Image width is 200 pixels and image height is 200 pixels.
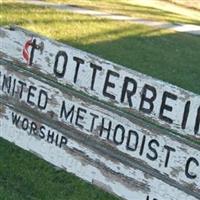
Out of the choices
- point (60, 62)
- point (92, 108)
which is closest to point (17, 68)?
point (60, 62)

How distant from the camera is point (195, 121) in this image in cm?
A: 366

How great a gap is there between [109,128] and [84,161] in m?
0.37

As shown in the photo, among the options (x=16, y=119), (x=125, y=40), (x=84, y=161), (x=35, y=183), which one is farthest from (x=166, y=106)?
(x=125, y=40)

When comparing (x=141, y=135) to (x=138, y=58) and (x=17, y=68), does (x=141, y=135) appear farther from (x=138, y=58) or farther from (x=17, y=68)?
(x=138, y=58)

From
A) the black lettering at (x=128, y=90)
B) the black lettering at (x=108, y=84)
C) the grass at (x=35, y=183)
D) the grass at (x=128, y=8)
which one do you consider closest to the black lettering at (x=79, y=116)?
the black lettering at (x=108, y=84)

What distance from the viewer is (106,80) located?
13.2 feet

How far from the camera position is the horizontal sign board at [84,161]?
13.1 ft

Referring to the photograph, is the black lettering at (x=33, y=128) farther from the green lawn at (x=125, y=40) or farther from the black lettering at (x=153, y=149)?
the green lawn at (x=125, y=40)

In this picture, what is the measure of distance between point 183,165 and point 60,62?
3.61 ft

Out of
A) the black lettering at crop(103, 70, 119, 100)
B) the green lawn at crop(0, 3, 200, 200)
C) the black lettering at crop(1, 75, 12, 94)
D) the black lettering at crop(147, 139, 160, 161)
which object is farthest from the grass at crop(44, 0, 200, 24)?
the black lettering at crop(147, 139, 160, 161)

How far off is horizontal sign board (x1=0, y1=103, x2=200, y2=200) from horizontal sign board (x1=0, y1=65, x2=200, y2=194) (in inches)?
2.5

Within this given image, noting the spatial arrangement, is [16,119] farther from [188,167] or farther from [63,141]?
[188,167]

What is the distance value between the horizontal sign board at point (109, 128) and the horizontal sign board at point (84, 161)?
6 centimetres

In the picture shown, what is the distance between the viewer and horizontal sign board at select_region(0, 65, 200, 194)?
3.77m
